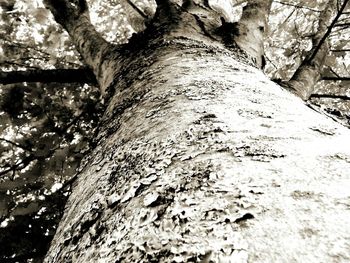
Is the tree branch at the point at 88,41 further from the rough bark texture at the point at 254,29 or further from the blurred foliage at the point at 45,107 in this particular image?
the blurred foliage at the point at 45,107

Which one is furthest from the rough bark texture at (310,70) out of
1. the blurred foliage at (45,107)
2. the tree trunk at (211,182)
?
the tree trunk at (211,182)

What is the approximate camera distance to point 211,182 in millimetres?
559

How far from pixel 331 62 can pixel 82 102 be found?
321 cm

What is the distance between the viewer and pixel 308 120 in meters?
0.81

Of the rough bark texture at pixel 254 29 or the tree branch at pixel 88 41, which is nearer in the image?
the tree branch at pixel 88 41

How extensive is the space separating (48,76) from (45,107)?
1444mm

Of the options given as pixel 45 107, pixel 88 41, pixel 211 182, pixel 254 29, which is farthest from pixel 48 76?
pixel 211 182

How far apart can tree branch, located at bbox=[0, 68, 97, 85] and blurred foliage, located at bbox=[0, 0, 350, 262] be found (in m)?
0.53

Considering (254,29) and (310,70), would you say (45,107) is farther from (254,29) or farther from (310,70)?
(310,70)

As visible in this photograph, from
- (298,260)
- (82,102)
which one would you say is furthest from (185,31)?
(82,102)

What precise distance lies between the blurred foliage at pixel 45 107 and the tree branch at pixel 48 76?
1.75 feet

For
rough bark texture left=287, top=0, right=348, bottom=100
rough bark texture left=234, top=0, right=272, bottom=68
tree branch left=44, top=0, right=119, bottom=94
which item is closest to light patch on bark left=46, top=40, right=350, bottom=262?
tree branch left=44, top=0, right=119, bottom=94

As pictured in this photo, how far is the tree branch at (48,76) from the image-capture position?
2.12 meters

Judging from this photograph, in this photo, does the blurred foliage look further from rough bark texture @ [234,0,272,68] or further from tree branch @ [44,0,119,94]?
rough bark texture @ [234,0,272,68]
